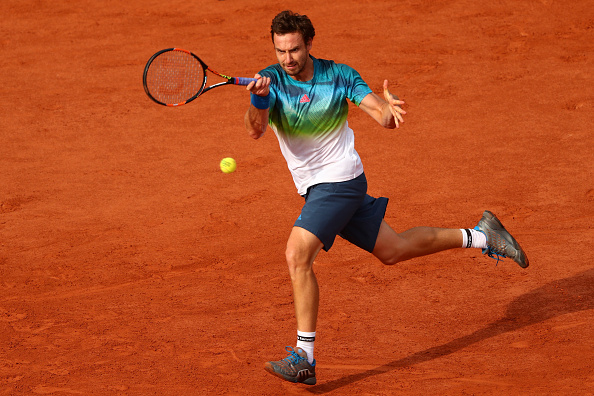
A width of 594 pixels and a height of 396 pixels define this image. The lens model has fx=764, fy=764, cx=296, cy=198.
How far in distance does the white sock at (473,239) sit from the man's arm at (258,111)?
5.88ft

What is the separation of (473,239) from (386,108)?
1.44 metres

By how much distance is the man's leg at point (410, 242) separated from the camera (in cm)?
538

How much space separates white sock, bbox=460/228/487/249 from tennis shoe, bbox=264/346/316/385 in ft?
Answer: 5.28

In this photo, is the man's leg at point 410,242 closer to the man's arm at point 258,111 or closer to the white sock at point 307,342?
the white sock at point 307,342

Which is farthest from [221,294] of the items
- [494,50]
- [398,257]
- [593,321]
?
Answer: [494,50]

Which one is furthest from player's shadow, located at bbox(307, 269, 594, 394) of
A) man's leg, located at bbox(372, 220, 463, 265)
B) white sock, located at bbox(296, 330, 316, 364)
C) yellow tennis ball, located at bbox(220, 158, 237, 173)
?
yellow tennis ball, located at bbox(220, 158, 237, 173)

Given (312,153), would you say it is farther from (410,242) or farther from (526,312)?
(526,312)

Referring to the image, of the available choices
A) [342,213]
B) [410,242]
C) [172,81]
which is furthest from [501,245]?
[172,81]

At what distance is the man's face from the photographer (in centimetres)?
499

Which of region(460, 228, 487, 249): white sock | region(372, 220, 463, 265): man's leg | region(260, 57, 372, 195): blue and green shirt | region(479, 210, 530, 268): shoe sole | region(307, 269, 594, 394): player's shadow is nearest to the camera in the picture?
region(260, 57, 372, 195): blue and green shirt

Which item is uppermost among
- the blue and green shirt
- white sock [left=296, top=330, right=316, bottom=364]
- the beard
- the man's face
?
the man's face

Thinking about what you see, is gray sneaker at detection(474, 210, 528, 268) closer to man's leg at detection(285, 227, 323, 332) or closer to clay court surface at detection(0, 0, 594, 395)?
clay court surface at detection(0, 0, 594, 395)

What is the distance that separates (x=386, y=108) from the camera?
16.2 feet

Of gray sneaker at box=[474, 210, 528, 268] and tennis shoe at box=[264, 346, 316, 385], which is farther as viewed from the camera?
gray sneaker at box=[474, 210, 528, 268]
